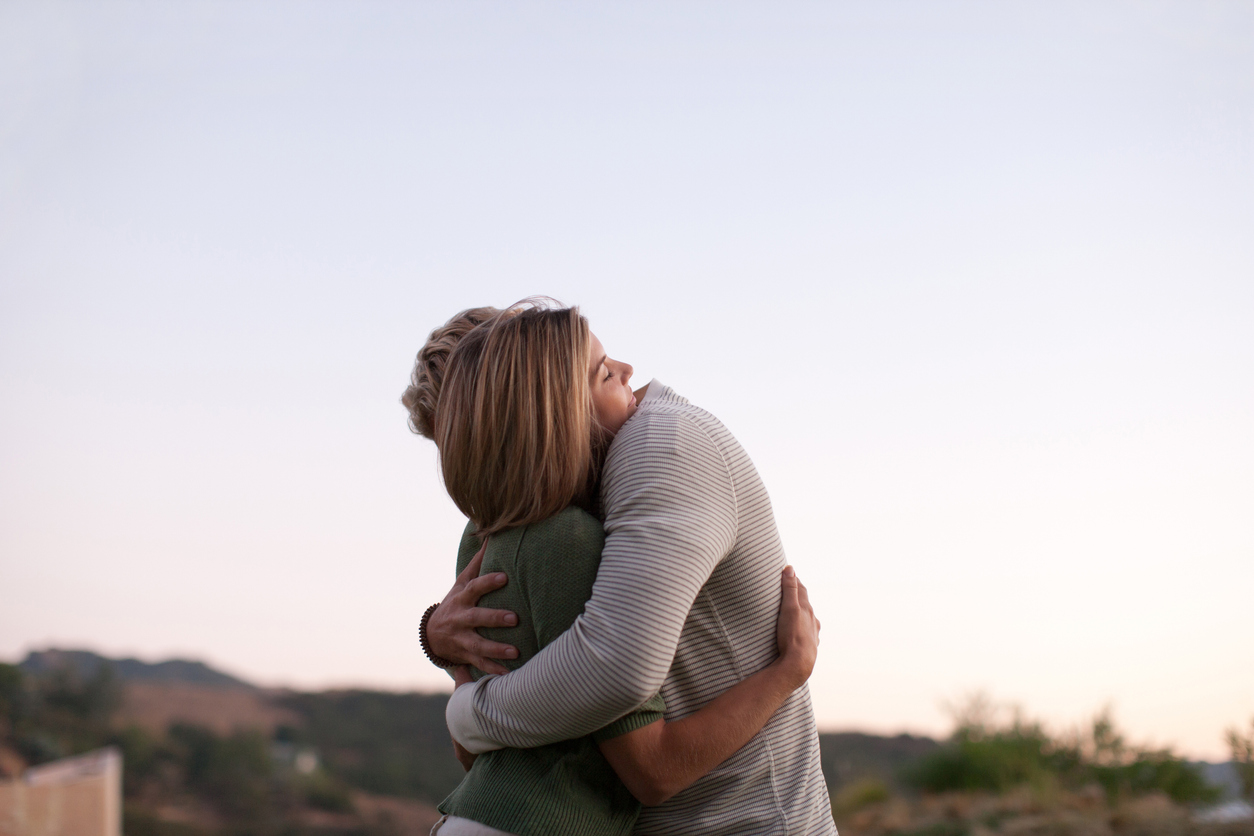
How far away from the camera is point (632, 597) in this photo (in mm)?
1433

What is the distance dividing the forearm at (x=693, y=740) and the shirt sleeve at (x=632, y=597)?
0.30 feet

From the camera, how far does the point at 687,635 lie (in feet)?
5.46

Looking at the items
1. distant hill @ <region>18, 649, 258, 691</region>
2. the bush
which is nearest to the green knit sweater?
the bush

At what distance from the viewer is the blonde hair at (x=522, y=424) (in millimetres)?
1581

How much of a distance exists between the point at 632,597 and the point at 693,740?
0.31 m

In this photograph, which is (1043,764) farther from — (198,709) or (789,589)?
(198,709)

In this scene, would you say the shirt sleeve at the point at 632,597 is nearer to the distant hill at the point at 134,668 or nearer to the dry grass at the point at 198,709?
the dry grass at the point at 198,709

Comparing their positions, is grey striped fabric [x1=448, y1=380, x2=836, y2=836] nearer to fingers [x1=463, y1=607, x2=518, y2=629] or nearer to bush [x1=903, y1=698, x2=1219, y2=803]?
fingers [x1=463, y1=607, x2=518, y2=629]

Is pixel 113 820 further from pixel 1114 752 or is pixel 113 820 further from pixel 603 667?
pixel 603 667

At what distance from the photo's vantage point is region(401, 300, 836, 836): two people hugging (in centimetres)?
146

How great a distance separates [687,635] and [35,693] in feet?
67.9

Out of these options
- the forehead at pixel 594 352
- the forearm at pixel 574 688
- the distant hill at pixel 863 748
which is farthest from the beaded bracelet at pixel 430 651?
the distant hill at pixel 863 748

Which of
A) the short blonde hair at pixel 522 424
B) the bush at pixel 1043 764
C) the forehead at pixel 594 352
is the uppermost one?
the forehead at pixel 594 352

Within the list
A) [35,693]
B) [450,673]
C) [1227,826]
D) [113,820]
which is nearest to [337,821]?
[35,693]
